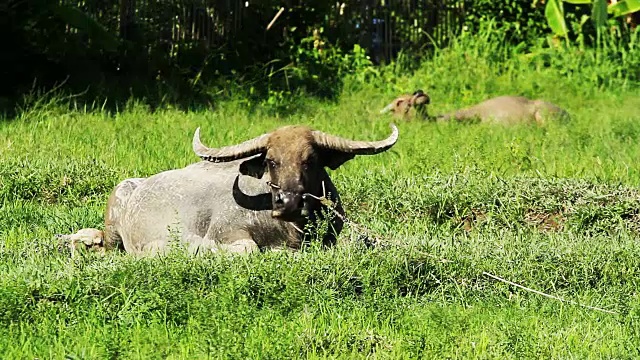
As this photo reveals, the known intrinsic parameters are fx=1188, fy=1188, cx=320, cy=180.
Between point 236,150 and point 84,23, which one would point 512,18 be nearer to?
point 84,23

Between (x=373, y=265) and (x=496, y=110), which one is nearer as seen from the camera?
(x=373, y=265)

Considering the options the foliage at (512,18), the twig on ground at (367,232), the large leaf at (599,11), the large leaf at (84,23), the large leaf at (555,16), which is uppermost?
the twig on ground at (367,232)

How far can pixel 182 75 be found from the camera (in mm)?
16016

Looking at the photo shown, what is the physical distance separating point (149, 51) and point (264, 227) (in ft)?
30.4

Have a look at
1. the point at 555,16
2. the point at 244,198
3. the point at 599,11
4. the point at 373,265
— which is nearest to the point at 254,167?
the point at 244,198

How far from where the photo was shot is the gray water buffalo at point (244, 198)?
7000 mm

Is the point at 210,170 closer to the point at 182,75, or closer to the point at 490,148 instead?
the point at 490,148

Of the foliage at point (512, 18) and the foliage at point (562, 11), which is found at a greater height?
the foliage at point (562, 11)

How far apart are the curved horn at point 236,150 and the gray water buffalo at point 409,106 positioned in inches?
293

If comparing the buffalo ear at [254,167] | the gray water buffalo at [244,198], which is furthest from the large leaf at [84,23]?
the buffalo ear at [254,167]

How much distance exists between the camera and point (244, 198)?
742cm

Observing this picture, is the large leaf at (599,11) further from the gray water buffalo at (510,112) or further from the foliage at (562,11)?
the gray water buffalo at (510,112)

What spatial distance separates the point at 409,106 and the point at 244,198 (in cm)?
763

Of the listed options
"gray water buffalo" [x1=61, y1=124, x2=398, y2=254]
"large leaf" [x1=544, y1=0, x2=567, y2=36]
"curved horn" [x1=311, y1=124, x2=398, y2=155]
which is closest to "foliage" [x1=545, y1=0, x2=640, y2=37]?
"large leaf" [x1=544, y1=0, x2=567, y2=36]
